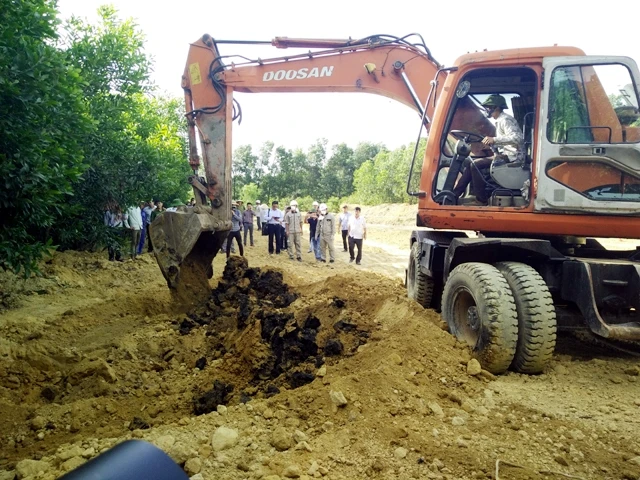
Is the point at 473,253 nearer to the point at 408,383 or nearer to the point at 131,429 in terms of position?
the point at 408,383

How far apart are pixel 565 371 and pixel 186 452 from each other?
10.0 feet

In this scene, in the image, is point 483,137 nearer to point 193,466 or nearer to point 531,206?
point 531,206

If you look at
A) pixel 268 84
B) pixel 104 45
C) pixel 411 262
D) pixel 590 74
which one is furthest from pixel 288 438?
pixel 104 45

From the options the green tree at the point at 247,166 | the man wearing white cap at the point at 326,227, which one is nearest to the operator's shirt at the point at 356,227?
the man wearing white cap at the point at 326,227

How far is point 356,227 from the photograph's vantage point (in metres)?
12.9

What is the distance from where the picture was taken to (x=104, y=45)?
10.4m

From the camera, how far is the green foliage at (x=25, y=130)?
4359mm

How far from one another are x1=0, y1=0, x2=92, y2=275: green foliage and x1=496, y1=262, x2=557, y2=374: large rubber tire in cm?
440

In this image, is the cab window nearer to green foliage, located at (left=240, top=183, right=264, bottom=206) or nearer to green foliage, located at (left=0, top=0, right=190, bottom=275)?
green foliage, located at (left=0, top=0, right=190, bottom=275)

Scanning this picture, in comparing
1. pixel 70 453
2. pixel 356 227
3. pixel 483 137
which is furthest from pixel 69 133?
pixel 356 227

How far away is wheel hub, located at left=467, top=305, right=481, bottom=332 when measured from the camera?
4.00 m

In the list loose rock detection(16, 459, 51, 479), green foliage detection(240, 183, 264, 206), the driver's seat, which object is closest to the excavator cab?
the driver's seat

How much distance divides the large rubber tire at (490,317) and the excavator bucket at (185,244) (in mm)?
3318

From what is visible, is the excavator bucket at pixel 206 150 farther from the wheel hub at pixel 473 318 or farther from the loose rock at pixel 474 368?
the loose rock at pixel 474 368
